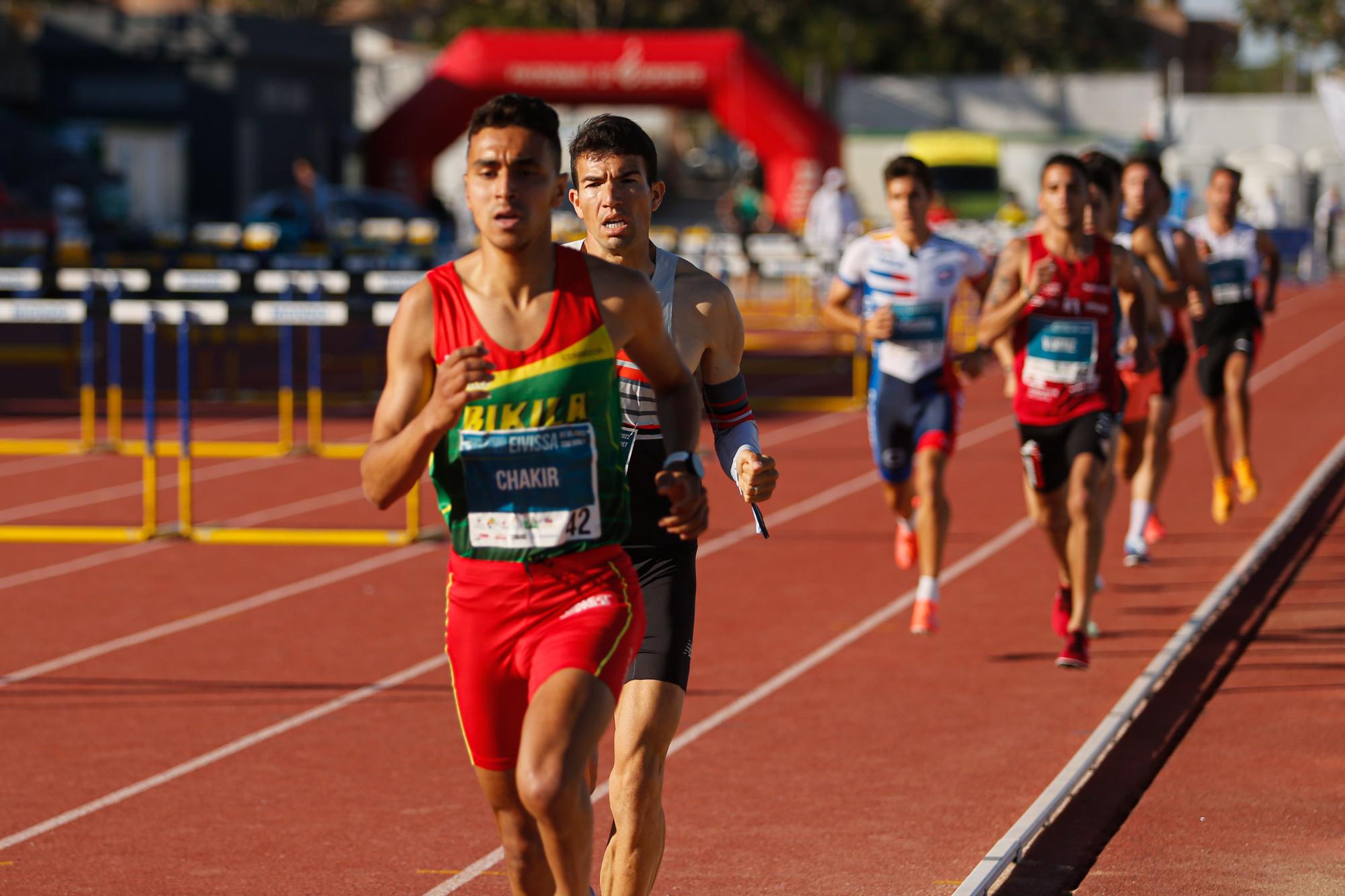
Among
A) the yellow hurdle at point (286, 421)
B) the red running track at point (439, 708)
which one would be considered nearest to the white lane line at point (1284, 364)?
the red running track at point (439, 708)

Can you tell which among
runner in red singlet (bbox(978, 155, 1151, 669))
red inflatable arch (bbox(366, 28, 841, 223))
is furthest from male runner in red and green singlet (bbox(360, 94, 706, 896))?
red inflatable arch (bbox(366, 28, 841, 223))

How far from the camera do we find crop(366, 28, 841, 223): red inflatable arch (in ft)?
120

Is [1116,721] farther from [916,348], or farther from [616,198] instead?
[616,198]

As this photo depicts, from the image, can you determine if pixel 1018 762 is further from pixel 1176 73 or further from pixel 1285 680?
pixel 1176 73

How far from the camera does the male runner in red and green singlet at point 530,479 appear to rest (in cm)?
399

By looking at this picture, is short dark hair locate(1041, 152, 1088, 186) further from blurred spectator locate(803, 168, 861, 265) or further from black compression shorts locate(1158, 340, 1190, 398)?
blurred spectator locate(803, 168, 861, 265)

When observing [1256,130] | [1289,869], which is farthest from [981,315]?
[1256,130]

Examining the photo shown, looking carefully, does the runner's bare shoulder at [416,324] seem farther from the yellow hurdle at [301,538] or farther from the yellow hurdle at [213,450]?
the yellow hurdle at [213,450]

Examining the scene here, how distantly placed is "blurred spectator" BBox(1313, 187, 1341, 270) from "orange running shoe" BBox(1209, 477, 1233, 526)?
29.8 m

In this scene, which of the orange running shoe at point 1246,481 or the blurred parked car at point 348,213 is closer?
the orange running shoe at point 1246,481

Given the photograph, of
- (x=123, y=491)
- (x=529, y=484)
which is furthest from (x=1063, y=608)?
(x=123, y=491)

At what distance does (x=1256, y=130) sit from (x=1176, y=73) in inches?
279

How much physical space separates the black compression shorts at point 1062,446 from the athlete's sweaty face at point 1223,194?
4.11 m

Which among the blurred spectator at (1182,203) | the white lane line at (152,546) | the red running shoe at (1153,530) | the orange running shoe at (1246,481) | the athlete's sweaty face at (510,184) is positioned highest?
the blurred spectator at (1182,203)
